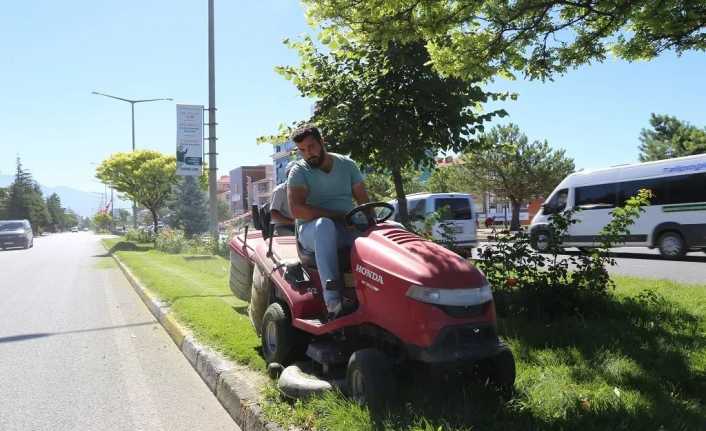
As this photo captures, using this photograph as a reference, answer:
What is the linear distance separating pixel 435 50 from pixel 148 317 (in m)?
5.72

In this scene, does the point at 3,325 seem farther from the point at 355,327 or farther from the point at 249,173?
the point at 249,173

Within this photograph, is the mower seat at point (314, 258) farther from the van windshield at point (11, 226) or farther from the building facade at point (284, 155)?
the van windshield at point (11, 226)

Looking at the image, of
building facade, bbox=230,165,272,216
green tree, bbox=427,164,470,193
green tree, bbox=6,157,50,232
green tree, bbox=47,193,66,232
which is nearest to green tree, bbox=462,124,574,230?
green tree, bbox=427,164,470,193

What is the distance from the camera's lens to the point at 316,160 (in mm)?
4168

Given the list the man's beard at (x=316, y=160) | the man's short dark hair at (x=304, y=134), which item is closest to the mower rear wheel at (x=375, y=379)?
the man's beard at (x=316, y=160)

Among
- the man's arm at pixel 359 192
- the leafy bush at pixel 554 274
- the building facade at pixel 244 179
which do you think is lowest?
the leafy bush at pixel 554 274

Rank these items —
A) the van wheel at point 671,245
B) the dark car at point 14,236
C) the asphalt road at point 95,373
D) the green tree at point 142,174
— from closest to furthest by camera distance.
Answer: the asphalt road at point 95,373 < the van wheel at point 671,245 < the green tree at point 142,174 < the dark car at point 14,236

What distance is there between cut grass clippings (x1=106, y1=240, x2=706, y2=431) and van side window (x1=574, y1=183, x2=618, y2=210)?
11.2 meters

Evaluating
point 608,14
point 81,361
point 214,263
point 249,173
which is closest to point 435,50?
point 608,14

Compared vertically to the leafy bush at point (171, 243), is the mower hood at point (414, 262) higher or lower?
higher

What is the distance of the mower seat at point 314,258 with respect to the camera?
12.6 ft

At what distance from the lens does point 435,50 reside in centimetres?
559

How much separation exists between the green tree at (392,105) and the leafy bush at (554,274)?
1664 millimetres

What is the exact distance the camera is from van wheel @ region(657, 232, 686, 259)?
15.0 metres
